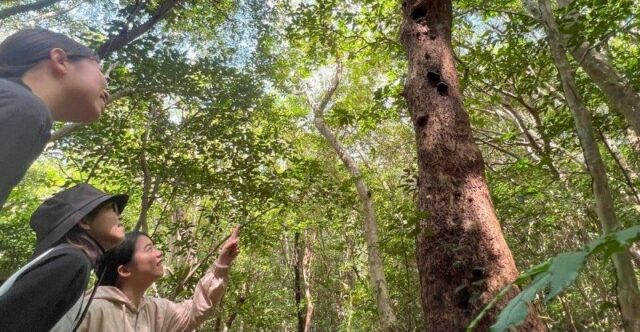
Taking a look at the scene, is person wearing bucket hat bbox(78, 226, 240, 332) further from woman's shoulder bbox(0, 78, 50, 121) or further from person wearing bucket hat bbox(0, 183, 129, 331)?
woman's shoulder bbox(0, 78, 50, 121)

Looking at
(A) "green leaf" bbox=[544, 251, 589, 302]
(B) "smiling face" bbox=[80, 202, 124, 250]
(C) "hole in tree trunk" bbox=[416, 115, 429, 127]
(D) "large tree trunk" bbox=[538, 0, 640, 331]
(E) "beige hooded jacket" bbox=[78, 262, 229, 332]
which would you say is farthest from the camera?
(D) "large tree trunk" bbox=[538, 0, 640, 331]

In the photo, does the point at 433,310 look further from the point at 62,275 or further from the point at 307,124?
the point at 307,124

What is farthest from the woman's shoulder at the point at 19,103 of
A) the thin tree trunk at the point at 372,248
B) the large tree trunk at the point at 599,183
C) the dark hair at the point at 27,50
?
the thin tree trunk at the point at 372,248

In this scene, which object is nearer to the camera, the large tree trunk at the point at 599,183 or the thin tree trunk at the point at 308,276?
the large tree trunk at the point at 599,183

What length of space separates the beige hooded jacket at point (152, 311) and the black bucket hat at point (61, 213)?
632 mm

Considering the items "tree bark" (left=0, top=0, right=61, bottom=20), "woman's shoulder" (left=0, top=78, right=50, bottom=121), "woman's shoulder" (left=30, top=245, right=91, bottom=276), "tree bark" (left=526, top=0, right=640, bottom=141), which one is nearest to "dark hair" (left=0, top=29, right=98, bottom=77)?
"woman's shoulder" (left=0, top=78, right=50, bottom=121)

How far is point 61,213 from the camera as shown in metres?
1.45

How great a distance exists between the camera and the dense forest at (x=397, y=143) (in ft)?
6.02

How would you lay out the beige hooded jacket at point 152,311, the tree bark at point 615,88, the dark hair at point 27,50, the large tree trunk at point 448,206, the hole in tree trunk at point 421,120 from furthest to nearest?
1. the tree bark at point 615,88
2. the hole in tree trunk at point 421,120
3. the beige hooded jacket at point 152,311
4. the large tree trunk at point 448,206
5. the dark hair at point 27,50

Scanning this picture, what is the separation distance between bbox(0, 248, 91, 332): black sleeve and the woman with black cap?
9.5 inches

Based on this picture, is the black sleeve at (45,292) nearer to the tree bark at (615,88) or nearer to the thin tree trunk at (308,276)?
the tree bark at (615,88)

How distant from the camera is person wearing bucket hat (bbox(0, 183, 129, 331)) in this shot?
1.00 metres

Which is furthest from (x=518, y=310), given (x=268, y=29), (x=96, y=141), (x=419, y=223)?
(x=268, y=29)

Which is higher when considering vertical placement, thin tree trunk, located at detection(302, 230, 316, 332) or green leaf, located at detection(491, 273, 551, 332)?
thin tree trunk, located at detection(302, 230, 316, 332)
